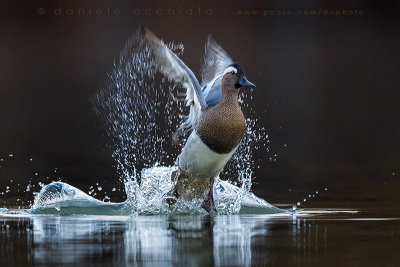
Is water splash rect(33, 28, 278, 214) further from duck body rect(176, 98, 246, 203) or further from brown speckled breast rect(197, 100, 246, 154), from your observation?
brown speckled breast rect(197, 100, 246, 154)

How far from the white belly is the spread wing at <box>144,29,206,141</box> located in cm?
29

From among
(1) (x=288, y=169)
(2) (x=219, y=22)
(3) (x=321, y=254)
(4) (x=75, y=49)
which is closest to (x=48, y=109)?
(1) (x=288, y=169)

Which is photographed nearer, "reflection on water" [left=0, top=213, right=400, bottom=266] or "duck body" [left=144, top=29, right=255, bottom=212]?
"reflection on water" [left=0, top=213, right=400, bottom=266]

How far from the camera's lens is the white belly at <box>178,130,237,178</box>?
30.4ft

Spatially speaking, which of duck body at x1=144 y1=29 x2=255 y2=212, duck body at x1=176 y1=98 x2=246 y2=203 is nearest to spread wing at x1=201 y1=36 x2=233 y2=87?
duck body at x1=144 y1=29 x2=255 y2=212

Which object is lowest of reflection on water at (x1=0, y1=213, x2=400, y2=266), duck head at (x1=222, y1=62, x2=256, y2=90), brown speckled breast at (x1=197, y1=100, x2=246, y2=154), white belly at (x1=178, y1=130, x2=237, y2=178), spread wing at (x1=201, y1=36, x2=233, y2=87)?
reflection on water at (x1=0, y1=213, x2=400, y2=266)

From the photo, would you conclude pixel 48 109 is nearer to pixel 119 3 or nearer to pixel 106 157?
pixel 106 157

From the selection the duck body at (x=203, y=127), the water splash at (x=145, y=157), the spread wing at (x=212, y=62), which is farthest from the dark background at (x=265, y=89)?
the spread wing at (x=212, y=62)

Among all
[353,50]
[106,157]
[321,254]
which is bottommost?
[321,254]

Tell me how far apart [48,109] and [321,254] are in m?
13.3

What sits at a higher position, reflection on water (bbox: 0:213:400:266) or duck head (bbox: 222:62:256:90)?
duck head (bbox: 222:62:256:90)

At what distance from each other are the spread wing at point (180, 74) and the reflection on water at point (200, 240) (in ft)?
4.46

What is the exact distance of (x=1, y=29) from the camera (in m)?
30.4

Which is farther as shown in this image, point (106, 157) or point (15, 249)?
point (106, 157)
